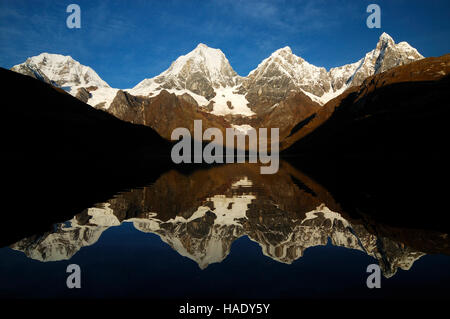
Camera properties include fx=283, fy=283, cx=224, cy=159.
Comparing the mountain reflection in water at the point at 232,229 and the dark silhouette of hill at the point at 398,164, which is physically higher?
the dark silhouette of hill at the point at 398,164

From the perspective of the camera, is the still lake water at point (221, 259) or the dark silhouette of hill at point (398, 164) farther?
the dark silhouette of hill at point (398, 164)

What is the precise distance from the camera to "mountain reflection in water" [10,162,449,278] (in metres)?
17.0

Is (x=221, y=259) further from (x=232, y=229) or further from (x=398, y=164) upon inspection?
(x=398, y=164)

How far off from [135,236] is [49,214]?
1143 cm

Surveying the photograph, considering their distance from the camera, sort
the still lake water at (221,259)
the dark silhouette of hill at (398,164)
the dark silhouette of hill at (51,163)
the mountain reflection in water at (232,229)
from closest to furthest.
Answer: the still lake water at (221,259), the mountain reflection in water at (232,229), the dark silhouette of hill at (398,164), the dark silhouette of hill at (51,163)

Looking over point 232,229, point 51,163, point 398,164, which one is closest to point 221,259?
point 232,229

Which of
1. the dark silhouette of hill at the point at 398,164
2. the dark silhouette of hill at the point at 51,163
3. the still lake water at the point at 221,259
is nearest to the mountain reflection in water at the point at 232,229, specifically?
the still lake water at the point at 221,259

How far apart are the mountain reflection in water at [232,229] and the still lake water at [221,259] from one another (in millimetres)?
92

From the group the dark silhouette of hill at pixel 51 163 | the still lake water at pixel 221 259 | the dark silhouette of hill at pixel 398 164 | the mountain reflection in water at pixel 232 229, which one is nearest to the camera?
the still lake water at pixel 221 259

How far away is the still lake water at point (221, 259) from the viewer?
40.2ft

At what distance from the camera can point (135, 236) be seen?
72.6 feet

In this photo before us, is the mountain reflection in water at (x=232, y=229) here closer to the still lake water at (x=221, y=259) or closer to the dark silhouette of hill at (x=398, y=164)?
the still lake water at (x=221, y=259)
